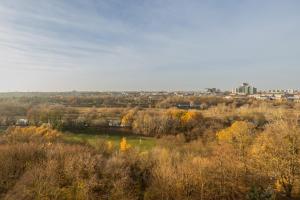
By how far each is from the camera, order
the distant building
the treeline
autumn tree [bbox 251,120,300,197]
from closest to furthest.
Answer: the treeline → autumn tree [bbox 251,120,300,197] → the distant building

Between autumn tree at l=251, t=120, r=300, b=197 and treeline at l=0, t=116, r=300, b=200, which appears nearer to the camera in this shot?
treeline at l=0, t=116, r=300, b=200

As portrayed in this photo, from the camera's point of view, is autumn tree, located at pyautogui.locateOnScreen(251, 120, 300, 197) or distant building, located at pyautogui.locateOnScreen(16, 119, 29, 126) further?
distant building, located at pyautogui.locateOnScreen(16, 119, 29, 126)

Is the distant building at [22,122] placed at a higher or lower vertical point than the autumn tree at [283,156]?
lower

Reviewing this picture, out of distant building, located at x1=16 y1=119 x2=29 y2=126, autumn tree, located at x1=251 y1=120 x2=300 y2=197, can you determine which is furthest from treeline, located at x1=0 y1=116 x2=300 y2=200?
distant building, located at x1=16 y1=119 x2=29 y2=126

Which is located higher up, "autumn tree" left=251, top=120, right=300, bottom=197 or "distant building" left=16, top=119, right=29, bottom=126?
"autumn tree" left=251, top=120, right=300, bottom=197

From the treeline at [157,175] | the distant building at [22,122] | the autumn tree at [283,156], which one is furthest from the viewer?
the distant building at [22,122]

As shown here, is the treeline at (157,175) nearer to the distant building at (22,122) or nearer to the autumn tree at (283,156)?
the autumn tree at (283,156)

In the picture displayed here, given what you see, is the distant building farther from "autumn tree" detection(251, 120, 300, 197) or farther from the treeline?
"autumn tree" detection(251, 120, 300, 197)

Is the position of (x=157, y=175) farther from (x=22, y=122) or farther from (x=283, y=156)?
(x=22, y=122)

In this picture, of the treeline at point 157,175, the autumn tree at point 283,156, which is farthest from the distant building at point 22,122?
the autumn tree at point 283,156

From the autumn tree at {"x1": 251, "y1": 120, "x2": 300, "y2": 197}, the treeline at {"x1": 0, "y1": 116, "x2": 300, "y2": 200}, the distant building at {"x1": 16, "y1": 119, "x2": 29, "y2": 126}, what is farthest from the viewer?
the distant building at {"x1": 16, "y1": 119, "x2": 29, "y2": 126}

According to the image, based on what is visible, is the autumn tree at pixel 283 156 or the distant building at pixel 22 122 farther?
the distant building at pixel 22 122
